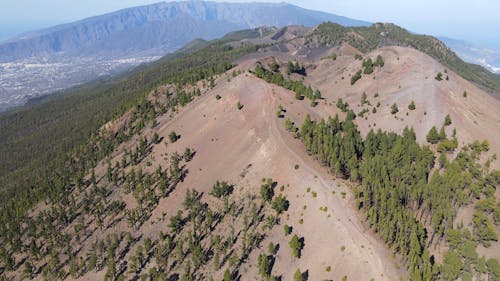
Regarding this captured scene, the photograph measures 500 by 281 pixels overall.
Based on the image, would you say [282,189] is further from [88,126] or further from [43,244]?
[88,126]

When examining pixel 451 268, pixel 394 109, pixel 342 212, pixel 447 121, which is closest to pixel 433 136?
pixel 447 121

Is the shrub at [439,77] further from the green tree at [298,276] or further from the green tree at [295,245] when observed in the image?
the green tree at [298,276]

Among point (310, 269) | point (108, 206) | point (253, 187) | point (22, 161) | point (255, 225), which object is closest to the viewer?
point (310, 269)

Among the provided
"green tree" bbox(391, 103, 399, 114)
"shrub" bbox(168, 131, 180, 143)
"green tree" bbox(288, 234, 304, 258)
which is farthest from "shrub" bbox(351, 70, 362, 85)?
"green tree" bbox(288, 234, 304, 258)

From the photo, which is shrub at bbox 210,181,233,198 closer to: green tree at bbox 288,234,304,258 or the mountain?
the mountain

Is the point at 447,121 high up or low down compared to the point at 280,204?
up

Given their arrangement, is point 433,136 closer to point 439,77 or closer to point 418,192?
point 418,192

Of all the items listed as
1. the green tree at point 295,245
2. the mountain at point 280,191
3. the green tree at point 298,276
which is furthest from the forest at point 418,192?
the green tree at point 298,276

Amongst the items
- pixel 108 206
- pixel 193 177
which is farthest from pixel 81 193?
pixel 193 177
